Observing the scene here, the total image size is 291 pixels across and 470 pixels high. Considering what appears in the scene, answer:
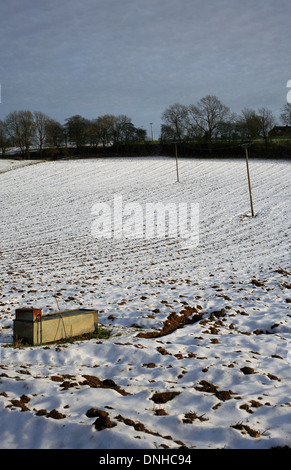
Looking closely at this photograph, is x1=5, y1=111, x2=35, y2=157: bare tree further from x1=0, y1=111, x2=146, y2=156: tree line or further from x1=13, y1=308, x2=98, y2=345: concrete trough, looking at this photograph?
x1=13, y1=308, x2=98, y2=345: concrete trough

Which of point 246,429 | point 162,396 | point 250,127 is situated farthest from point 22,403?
point 250,127

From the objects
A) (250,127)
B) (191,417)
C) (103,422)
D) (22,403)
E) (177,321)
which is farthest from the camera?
(250,127)

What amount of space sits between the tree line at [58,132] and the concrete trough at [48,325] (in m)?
71.5

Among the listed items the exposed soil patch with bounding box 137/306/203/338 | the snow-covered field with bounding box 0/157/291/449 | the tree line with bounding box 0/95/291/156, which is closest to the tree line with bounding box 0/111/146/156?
the tree line with bounding box 0/95/291/156

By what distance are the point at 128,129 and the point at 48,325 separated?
77608 millimetres

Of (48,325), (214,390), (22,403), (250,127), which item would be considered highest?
(250,127)

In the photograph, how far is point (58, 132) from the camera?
273 ft

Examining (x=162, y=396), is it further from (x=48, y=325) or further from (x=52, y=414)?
(x=48, y=325)

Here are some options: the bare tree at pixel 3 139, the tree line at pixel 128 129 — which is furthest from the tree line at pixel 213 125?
the bare tree at pixel 3 139

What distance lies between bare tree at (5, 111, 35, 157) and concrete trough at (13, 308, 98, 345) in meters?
73.0

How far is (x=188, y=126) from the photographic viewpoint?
263ft

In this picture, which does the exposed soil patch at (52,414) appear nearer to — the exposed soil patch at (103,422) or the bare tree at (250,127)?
the exposed soil patch at (103,422)

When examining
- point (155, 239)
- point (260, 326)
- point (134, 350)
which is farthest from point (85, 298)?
point (155, 239)
